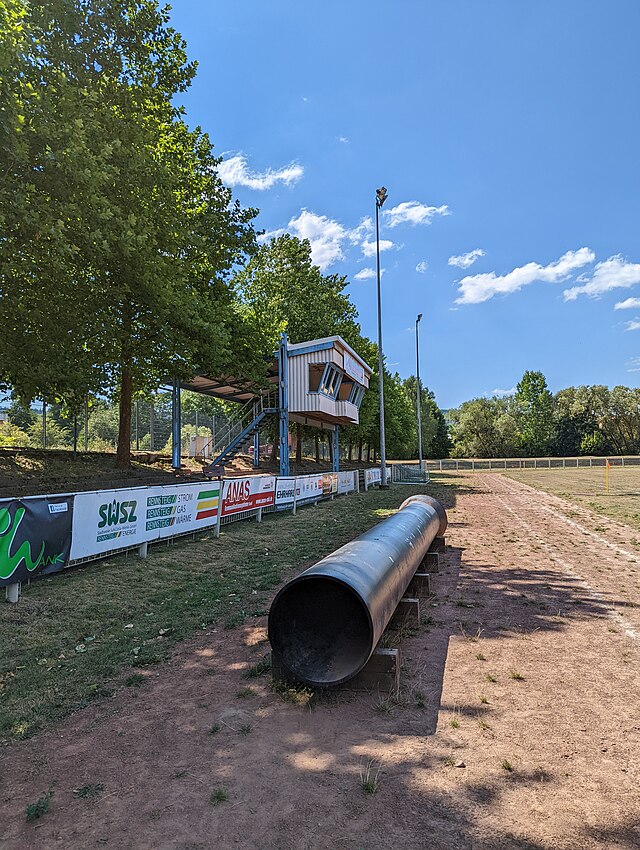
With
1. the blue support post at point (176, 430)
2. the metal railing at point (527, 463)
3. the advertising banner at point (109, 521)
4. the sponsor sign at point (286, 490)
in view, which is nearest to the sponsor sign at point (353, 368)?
the blue support post at point (176, 430)

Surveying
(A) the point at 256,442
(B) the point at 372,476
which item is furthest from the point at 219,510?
(B) the point at 372,476

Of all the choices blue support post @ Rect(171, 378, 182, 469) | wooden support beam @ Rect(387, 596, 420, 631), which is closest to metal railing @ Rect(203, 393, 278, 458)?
blue support post @ Rect(171, 378, 182, 469)

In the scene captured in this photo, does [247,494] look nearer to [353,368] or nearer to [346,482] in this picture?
[346,482]

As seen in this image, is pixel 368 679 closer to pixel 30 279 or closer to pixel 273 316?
pixel 30 279

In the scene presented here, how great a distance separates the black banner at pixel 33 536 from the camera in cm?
693

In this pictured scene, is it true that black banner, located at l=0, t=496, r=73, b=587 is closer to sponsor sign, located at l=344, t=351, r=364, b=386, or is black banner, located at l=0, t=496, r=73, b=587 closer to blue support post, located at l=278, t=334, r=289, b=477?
blue support post, located at l=278, t=334, r=289, b=477

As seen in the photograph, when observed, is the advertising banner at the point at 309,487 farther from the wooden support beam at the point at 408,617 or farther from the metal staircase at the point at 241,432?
the wooden support beam at the point at 408,617

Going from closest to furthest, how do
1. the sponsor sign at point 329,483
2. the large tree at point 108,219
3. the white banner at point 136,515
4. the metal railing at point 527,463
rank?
the white banner at point 136,515, the large tree at point 108,219, the sponsor sign at point 329,483, the metal railing at point 527,463

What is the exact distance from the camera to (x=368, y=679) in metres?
4.51

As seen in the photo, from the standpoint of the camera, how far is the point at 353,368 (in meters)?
33.1

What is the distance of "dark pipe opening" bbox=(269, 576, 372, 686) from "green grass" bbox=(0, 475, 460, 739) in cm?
151

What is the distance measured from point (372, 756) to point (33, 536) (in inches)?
234

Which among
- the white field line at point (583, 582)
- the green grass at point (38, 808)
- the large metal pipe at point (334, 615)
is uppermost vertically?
the large metal pipe at point (334, 615)

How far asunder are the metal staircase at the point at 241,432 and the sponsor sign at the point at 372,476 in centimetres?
706
